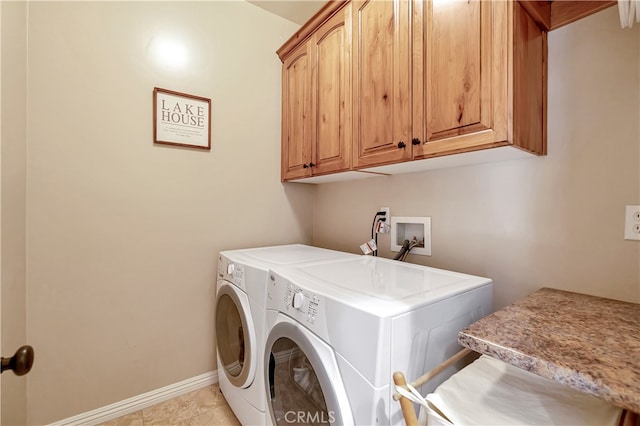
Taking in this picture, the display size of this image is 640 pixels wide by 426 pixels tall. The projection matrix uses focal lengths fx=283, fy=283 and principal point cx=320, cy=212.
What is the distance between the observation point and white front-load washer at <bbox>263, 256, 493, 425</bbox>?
727 mm

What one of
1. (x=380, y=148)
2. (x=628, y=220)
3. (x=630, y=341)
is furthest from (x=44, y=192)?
(x=628, y=220)

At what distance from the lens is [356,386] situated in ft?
2.44

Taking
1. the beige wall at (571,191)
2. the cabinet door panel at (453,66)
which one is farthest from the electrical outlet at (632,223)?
the cabinet door panel at (453,66)

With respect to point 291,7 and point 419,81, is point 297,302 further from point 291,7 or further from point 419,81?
point 291,7

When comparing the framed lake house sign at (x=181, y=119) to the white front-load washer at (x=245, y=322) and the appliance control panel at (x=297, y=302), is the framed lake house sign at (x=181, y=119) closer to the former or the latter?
the white front-load washer at (x=245, y=322)

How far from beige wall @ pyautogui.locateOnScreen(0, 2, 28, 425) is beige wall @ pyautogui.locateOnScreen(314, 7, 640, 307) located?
1875 millimetres

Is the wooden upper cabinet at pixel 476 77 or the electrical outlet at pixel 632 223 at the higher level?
the wooden upper cabinet at pixel 476 77

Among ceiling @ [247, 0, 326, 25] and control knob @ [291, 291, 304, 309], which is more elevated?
ceiling @ [247, 0, 326, 25]

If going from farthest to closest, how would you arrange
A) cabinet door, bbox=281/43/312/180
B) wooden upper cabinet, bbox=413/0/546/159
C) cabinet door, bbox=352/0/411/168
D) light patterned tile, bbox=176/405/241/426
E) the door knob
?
cabinet door, bbox=281/43/312/180 → light patterned tile, bbox=176/405/241/426 → cabinet door, bbox=352/0/411/168 → wooden upper cabinet, bbox=413/0/546/159 → the door knob

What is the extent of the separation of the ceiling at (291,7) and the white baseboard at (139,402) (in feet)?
8.37

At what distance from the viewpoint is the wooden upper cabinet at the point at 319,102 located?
5.08ft

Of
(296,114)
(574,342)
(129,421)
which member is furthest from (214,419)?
(296,114)

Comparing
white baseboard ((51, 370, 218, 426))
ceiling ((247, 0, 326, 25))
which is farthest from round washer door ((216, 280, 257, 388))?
ceiling ((247, 0, 326, 25))

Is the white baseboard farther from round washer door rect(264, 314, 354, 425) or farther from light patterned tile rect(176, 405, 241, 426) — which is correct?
round washer door rect(264, 314, 354, 425)
